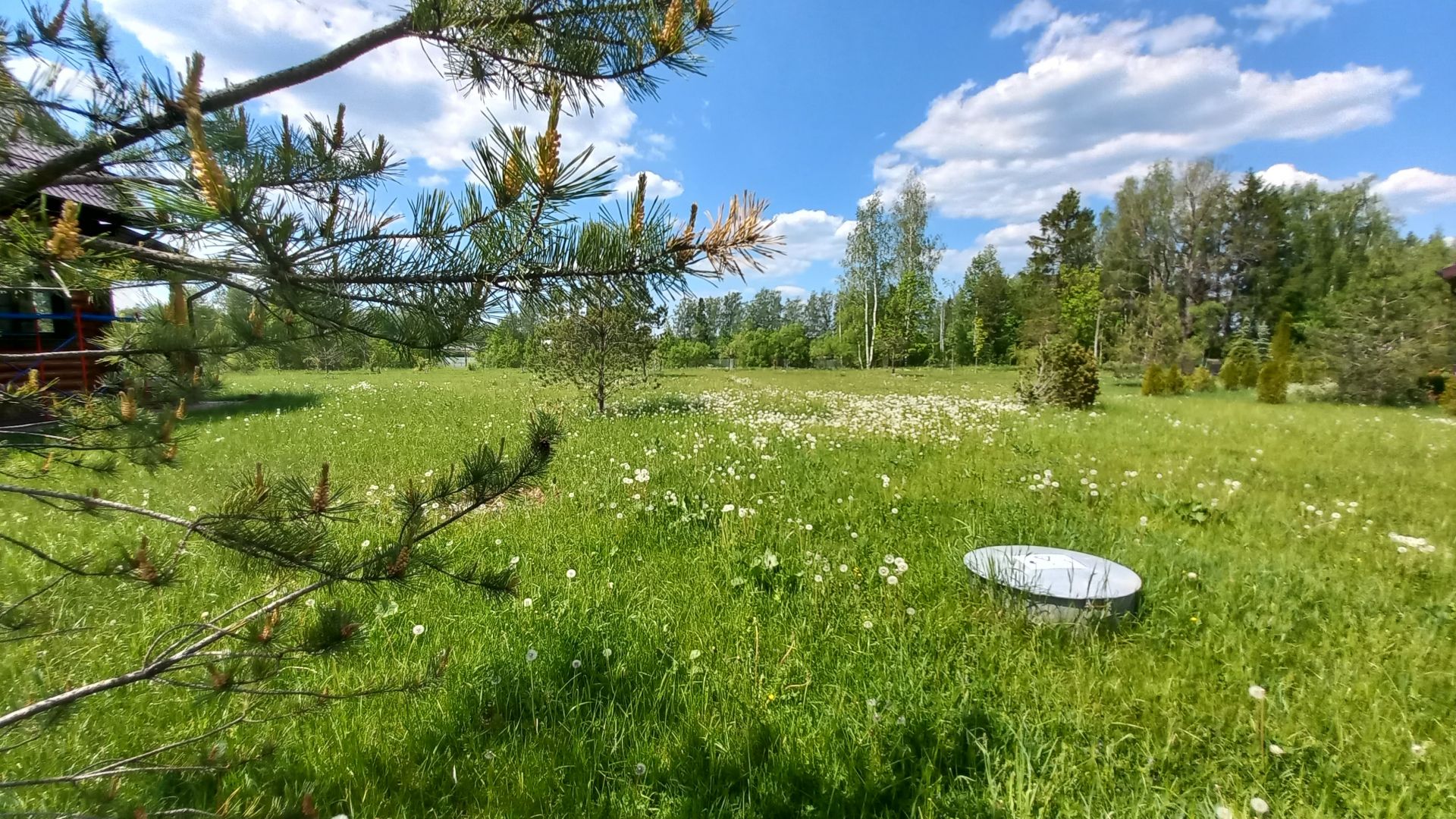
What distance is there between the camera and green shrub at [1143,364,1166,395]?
1867cm

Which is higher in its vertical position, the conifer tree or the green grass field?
the conifer tree

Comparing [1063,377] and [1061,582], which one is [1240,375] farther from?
[1061,582]

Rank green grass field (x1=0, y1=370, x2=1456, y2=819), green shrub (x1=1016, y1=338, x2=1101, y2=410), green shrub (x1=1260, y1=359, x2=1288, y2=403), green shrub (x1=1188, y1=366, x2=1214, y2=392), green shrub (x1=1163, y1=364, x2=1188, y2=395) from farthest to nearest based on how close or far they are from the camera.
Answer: green shrub (x1=1188, y1=366, x2=1214, y2=392)
green shrub (x1=1163, y1=364, x2=1188, y2=395)
green shrub (x1=1260, y1=359, x2=1288, y2=403)
green shrub (x1=1016, y1=338, x2=1101, y2=410)
green grass field (x1=0, y1=370, x2=1456, y2=819)

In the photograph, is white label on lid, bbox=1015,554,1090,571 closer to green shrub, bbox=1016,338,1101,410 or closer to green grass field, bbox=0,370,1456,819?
green grass field, bbox=0,370,1456,819

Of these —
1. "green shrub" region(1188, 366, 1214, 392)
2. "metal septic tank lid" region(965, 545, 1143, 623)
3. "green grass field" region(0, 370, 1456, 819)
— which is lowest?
"green grass field" region(0, 370, 1456, 819)

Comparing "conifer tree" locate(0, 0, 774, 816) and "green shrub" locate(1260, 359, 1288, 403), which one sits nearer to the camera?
"conifer tree" locate(0, 0, 774, 816)

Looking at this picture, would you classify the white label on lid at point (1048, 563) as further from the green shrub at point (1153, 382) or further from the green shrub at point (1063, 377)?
the green shrub at point (1153, 382)

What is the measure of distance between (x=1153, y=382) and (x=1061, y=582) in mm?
20403

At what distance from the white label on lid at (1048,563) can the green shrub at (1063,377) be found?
11.3 metres

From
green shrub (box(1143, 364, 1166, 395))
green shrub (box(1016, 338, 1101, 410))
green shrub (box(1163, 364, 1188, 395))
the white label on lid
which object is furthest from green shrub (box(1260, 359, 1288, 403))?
the white label on lid

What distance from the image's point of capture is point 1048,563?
329 centimetres

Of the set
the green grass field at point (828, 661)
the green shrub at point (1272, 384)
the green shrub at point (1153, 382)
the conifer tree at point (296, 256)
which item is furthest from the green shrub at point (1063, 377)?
the conifer tree at point (296, 256)

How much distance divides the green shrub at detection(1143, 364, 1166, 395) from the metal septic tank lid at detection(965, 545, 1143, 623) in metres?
19.8

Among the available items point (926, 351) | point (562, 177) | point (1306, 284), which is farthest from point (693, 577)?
point (1306, 284)
